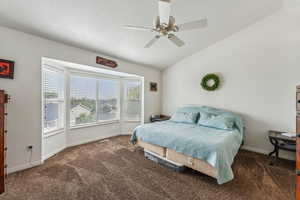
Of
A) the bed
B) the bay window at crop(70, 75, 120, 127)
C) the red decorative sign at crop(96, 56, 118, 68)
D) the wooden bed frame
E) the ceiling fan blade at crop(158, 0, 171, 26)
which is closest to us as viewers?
the ceiling fan blade at crop(158, 0, 171, 26)

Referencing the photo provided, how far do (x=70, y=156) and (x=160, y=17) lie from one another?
3203 mm

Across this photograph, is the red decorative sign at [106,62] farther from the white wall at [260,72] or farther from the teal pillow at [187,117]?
the white wall at [260,72]

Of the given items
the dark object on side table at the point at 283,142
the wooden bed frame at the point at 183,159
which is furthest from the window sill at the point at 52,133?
the dark object on side table at the point at 283,142

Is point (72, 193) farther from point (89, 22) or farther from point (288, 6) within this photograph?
point (288, 6)

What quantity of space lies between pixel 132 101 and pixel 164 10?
3.50 m

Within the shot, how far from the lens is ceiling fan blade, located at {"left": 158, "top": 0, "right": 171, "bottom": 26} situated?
1471 millimetres

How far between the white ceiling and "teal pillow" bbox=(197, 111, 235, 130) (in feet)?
6.61

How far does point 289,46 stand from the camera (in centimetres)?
289

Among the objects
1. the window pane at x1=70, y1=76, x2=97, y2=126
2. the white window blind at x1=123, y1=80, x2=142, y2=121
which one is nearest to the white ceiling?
the window pane at x1=70, y1=76, x2=97, y2=126

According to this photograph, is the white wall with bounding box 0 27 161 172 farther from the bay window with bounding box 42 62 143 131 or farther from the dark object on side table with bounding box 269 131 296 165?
the dark object on side table with bounding box 269 131 296 165

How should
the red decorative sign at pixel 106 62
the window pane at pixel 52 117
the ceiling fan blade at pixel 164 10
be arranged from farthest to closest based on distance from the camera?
the red decorative sign at pixel 106 62 → the window pane at pixel 52 117 → the ceiling fan blade at pixel 164 10

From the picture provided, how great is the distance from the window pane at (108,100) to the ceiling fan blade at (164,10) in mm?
3082

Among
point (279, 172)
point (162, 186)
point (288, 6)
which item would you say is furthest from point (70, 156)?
point (288, 6)

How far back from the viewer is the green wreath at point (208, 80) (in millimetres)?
3774
